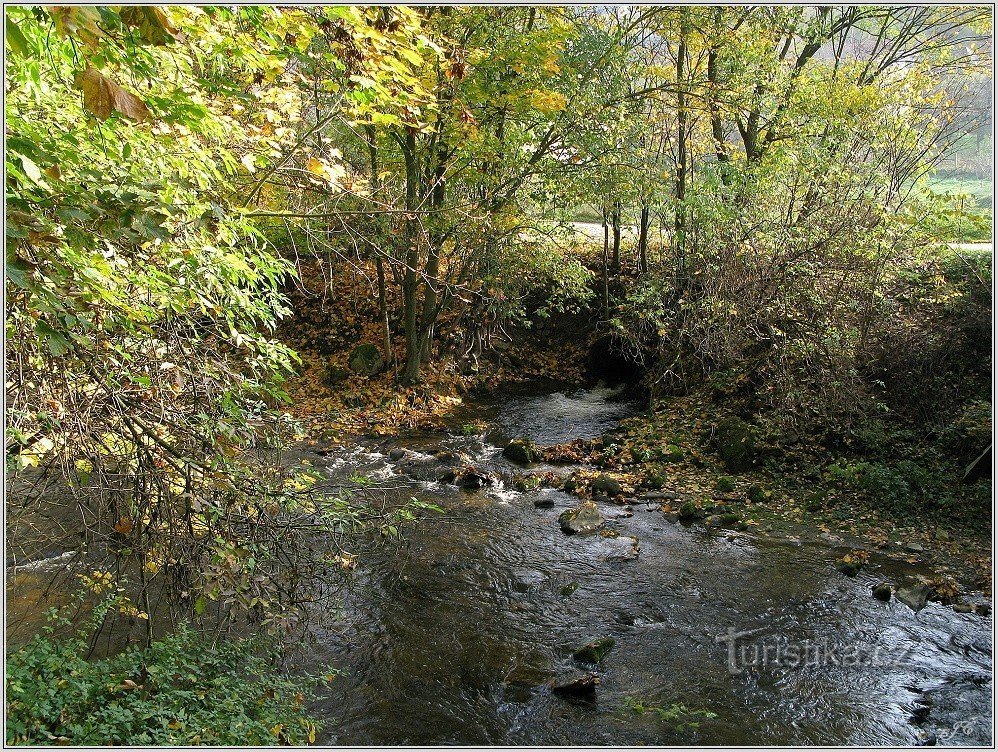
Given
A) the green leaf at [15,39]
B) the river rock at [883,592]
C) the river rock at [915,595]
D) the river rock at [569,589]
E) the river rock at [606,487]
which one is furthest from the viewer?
the river rock at [606,487]

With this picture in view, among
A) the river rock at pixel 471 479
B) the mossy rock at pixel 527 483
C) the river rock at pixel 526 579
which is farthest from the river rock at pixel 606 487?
the river rock at pixel 526 579

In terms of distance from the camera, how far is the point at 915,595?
7.29 meters

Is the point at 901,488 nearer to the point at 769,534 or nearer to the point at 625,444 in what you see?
the point at 769,534

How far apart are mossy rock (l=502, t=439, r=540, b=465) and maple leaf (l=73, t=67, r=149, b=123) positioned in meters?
9.55

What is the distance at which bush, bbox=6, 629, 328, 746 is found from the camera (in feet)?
12.6

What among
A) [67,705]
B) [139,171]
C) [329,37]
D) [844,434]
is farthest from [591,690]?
[844,434]

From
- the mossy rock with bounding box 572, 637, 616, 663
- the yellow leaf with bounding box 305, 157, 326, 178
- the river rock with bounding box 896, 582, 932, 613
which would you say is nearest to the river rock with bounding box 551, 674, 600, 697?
the mossy rock with bounding box 572, 637, 616, 663

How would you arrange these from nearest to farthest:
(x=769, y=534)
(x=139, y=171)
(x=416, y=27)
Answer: (x=139, y=171)
(x=416, y=27)
(x=769, y=534)

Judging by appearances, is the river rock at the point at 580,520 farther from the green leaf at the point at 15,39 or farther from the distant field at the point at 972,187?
the distant field at the point at 972,187

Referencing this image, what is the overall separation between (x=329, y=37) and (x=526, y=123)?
8.00m

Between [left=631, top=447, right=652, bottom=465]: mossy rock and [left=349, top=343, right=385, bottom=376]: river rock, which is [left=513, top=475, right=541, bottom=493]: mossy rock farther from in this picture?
[left=349, top=343, right=385, bottom=376]: river rock

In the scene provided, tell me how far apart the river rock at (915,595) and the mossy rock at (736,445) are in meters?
3.37

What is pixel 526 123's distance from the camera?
483 inches

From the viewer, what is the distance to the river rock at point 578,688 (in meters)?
5.85
